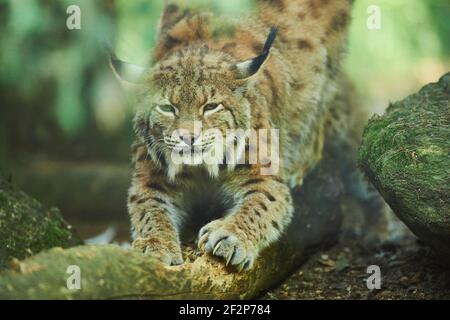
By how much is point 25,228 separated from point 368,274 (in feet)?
6.33

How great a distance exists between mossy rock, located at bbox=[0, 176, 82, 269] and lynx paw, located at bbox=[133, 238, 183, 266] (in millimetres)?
593

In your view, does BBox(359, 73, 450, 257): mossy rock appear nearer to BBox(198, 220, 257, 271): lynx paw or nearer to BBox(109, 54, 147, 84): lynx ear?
BBox(198, 220, 257, 271): lynx paw

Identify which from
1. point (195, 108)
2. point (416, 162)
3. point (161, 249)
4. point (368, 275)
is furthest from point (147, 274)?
point (368, 275)

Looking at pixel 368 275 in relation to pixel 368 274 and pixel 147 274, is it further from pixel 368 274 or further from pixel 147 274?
pixel 147 274


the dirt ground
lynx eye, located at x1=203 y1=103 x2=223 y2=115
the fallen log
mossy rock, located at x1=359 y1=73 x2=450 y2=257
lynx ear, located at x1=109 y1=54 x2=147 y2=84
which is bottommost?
the dirt ground

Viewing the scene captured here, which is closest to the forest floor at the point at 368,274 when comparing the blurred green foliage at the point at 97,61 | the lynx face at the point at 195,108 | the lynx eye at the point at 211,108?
the lynx face at the point at 195,108

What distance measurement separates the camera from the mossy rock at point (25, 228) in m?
3.77

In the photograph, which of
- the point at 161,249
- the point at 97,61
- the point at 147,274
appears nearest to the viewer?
the point at 147,274

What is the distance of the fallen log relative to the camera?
2920mm

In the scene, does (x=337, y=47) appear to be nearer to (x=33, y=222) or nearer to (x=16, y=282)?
(x=33, y=222)

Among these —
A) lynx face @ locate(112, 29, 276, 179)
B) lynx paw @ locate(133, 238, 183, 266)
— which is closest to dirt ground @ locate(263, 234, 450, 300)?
lynx paw @ locate(133, 238, 183, 266)

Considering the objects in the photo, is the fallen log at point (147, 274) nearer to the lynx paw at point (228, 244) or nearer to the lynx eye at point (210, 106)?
the lynx paw at point (228, 244)

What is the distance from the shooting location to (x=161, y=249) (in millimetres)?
3539

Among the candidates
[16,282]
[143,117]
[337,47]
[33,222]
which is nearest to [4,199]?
[33,222]
